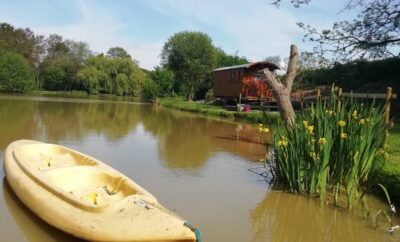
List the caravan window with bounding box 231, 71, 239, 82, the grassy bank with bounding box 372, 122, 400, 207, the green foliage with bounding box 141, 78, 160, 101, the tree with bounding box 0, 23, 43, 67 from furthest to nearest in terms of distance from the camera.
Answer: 1. the tree with bounding box 0, 23, 43, 67
2. the green foliage with bounding box 141, 78, 160, 101
3. the caravan window with bounding box 231, 71, 239, 82
4. the grassy bank with bounding box 372, 122, 400, 207

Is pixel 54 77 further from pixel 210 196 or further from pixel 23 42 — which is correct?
pixel 210 196

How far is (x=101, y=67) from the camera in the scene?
56812mm

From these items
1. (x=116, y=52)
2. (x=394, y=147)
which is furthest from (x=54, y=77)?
(x=394, y=147)

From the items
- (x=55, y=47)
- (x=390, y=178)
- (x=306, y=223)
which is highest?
(x=55, y=47)

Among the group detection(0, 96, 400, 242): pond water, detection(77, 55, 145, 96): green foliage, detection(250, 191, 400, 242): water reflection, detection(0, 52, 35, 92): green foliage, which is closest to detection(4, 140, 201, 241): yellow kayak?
detection(0, 96, 400, 242): pond water

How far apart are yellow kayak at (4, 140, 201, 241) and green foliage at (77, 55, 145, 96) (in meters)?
49.3

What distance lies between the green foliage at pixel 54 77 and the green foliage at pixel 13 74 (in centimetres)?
774

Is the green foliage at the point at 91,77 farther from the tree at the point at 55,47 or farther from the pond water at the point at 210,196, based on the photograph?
the pond water at the point at 210,196

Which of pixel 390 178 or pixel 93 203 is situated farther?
pixel 390 178

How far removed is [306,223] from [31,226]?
12.9 ft

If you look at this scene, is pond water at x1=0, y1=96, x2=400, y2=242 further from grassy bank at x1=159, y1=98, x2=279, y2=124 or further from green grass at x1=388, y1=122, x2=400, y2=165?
grassy bank at x1=159, y1=98, x2=279, y2=124

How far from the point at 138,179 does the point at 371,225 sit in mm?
4471

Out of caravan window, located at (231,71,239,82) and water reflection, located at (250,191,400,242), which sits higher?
caravan window, located at (231,71,239,82)

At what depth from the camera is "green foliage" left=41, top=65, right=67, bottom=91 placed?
62062 millimetres
